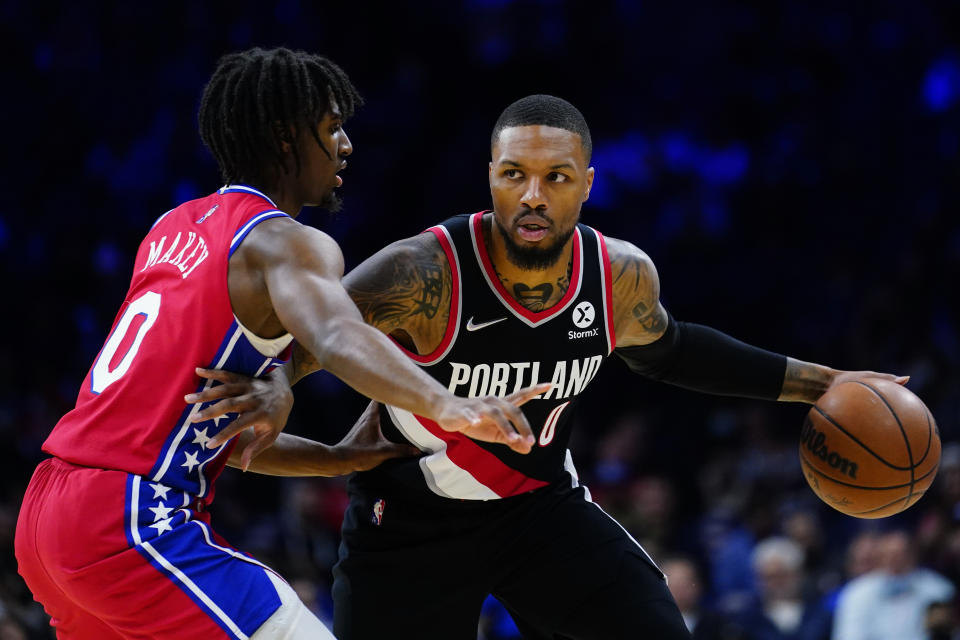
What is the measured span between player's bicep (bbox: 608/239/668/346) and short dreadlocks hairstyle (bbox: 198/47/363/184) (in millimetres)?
1294

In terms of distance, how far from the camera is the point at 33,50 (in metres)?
8.88

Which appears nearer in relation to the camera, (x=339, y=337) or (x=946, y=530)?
(x=339, y=337)

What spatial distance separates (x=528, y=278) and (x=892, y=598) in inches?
162

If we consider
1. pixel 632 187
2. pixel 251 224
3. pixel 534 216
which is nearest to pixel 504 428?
pixel 251 224

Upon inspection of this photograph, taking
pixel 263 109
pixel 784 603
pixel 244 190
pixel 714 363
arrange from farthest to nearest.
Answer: pixel 784 603
pixel 714 363
pixel 263 109
pixel 244 190

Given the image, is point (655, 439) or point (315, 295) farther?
point (655, 439)

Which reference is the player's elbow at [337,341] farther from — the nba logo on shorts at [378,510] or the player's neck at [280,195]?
the nba logo on shorts at [378,510]

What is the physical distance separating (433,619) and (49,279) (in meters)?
6.63

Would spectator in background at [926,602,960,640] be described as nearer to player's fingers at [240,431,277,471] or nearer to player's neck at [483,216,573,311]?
player's neck at [483,216,573,311]

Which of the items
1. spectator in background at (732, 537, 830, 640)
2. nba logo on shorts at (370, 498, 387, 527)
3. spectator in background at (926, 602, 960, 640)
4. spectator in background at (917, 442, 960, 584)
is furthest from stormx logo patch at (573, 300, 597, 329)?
spectator in background at (917, 442, 960, 584)

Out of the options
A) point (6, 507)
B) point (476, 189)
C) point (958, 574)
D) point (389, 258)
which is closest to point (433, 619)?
point (389, 258)

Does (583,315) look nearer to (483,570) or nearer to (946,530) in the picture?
(483,570)

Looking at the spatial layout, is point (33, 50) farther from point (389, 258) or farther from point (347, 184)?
point (389, 258)

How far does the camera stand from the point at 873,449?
3.77m
